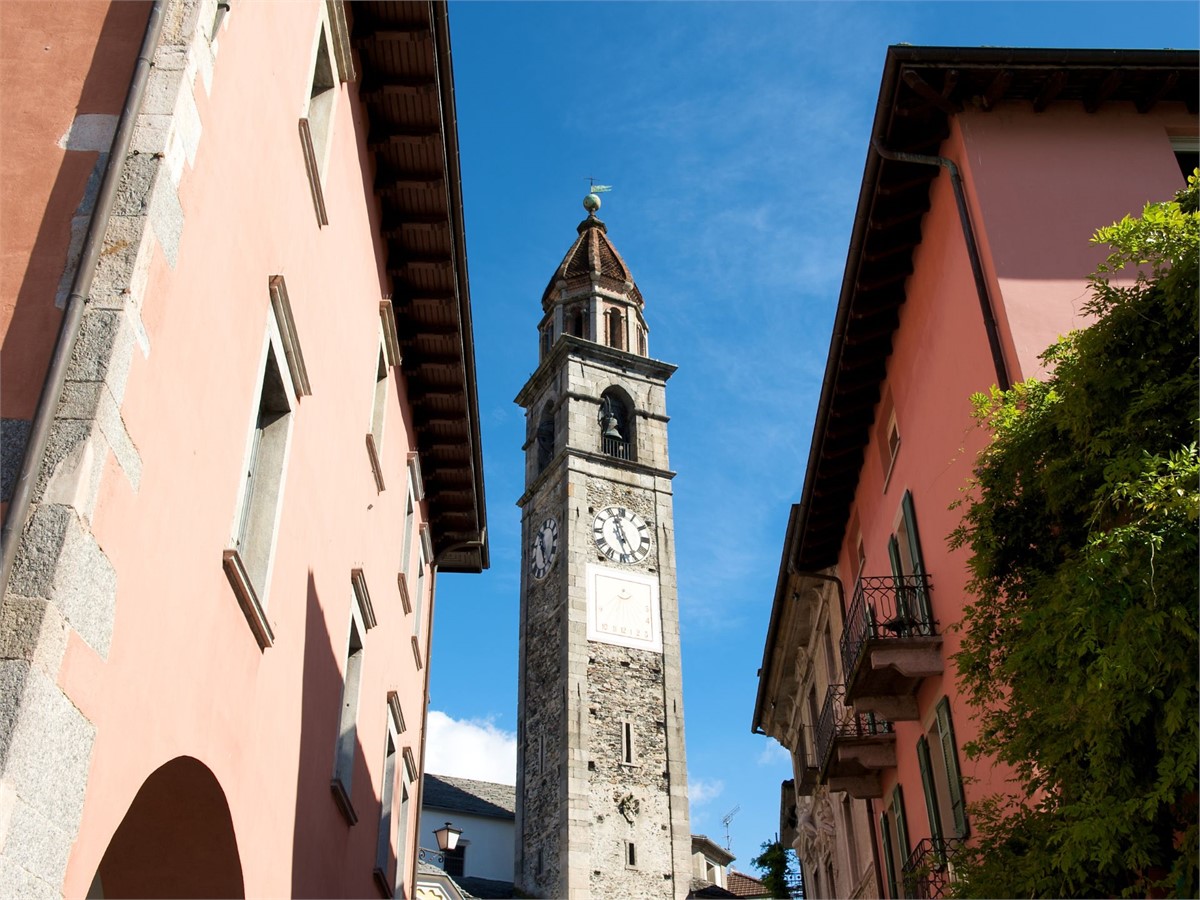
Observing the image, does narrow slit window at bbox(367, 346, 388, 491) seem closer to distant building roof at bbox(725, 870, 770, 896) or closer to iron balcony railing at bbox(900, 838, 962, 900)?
iron balcony railing at bbox(900, 838, 962, 900)

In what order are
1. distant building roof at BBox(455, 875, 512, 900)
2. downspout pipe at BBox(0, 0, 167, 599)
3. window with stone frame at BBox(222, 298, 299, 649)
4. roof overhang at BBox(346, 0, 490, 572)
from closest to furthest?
downspout pipe at BBox(0, 0, 167, 599)
window with stone frame at BBox(222, 298, 299, 649)
roof overhang at BBox(346, 0, 490, 572)
distant building roof at BBox(455, 875, 512, 900)

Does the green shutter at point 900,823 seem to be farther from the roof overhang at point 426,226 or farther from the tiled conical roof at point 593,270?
the tiled conical roof at point 593,270

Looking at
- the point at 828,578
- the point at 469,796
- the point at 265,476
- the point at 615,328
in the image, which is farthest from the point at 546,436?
the point at 265,476

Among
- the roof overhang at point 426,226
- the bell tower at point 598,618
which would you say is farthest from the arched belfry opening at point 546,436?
the roof overhang at point 426,226

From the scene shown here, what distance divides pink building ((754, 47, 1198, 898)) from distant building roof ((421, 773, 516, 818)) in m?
34.3

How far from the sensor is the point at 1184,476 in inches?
238

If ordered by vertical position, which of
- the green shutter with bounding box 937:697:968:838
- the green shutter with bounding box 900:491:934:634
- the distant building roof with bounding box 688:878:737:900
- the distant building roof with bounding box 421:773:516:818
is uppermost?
the distant building roof with bounding box 421:773:516:818

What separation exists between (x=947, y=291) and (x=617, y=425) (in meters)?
34.0

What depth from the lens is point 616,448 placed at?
4438 cm

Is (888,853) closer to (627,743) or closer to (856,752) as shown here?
(856,752)

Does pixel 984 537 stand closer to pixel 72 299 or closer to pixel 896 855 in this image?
pixel 72 299

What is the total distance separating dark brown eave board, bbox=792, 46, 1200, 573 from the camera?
36.0ft

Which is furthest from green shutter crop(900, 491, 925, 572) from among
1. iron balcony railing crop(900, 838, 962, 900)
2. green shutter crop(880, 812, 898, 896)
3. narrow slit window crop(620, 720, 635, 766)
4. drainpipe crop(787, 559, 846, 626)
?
narrow slit window crop(620, 720, 635, 766)

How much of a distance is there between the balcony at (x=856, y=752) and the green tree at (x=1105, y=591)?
6801 mm
